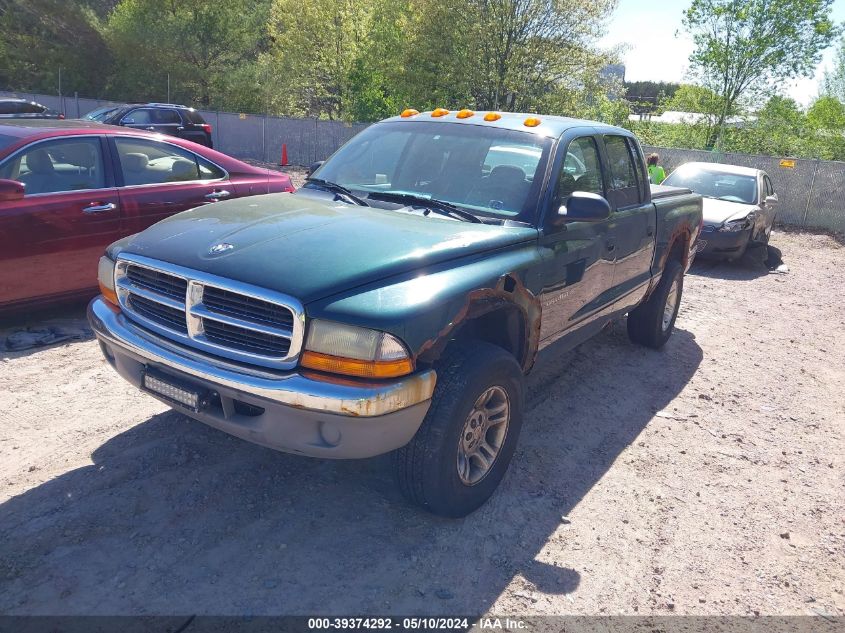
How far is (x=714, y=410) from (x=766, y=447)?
618 millimetres

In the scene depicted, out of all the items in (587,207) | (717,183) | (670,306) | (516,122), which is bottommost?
(670,306)

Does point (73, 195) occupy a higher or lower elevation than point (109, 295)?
higher

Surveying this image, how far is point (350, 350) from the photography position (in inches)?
109

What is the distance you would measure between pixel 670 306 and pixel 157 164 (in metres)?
4.98

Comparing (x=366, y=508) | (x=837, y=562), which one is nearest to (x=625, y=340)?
(x=837, y=562)

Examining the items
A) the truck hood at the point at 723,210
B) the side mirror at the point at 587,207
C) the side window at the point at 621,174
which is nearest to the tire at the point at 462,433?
the side mirror at the point at 587,207

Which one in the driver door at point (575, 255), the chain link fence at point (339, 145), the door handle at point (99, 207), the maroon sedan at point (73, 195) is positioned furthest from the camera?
the chain link fence at point (339, 145)

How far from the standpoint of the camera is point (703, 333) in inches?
291

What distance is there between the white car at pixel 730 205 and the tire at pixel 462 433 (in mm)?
7547

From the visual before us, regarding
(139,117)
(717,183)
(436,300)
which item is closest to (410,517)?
(436,300)

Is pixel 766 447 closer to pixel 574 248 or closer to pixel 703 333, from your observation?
pixel 574 248

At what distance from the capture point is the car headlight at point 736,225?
1080 cm

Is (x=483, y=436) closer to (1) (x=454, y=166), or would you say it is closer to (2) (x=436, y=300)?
(2) (x=436, y=300)

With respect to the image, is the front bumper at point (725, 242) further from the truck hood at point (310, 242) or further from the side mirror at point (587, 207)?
the truck hood at point (310, 242)
